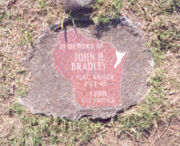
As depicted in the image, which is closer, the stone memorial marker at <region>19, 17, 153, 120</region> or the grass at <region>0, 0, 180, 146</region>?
the stone memorial marker at <region>19, 17, 153, 120</region>

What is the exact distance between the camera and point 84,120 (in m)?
2.00

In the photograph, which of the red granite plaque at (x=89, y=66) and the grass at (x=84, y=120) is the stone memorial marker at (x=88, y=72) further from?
the grass at (x=84, y=120)

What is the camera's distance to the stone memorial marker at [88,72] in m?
1.92

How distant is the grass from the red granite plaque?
238 mm

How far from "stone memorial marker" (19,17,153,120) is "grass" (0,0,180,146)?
0.11 metres

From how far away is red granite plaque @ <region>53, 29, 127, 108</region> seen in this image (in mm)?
1918

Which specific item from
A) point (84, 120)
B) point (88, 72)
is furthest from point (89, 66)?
point (84, 120)

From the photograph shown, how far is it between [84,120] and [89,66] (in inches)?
20.5

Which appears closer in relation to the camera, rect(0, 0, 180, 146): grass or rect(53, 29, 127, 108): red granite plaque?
rect(53, 29, 127, 108): red granite plaque

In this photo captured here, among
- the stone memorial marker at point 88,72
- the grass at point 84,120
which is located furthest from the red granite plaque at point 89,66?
the grass at point 84,120

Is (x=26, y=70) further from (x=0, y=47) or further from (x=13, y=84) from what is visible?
(x=0, y=47)

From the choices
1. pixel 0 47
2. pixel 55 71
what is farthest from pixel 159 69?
pixel 0 47

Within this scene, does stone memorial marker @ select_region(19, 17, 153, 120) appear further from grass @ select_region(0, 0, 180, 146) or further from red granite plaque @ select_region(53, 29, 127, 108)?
grass @ select_region(0, 0, 180, 146)

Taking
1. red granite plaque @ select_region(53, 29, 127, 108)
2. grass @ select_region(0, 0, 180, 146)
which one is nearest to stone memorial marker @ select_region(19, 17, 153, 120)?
red granite plaque @ select_region(53, 29, 127, 108)
